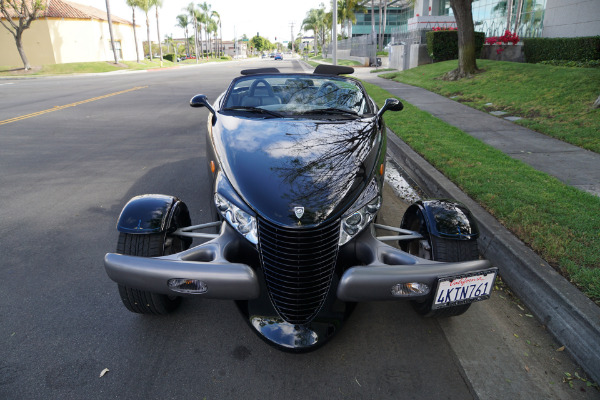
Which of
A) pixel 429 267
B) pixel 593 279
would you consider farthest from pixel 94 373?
pixel 593 279

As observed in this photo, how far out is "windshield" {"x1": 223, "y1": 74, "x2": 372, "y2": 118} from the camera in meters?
3.69

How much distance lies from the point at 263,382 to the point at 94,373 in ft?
3.18

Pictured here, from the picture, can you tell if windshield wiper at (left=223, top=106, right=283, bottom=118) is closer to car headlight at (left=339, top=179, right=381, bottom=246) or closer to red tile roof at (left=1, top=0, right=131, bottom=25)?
car headlight at (left=339, top=179, right=381, bottom=246)

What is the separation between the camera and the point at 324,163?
2.66m

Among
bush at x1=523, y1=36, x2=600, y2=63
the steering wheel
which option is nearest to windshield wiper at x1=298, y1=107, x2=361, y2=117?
the steering wheel

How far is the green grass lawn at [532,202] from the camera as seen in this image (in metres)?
3.09

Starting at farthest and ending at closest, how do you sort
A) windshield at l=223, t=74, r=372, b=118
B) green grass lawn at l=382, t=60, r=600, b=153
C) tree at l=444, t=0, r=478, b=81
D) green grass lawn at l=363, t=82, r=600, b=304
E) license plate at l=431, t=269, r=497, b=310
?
tree at l=444, t=0, r=478, b=81 → green grass lawn at l=382, t=60, r=600, b=153 → windshield at l=223, t=74, r=372, b=118 → green grass lawn at l=363, t=82, r=600, b=304 → license plate at l=431, t=269, r=497, b=310

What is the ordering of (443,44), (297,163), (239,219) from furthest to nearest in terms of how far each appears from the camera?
(443,44) → (297,163) → (239,219)

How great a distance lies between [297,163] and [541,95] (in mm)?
9731

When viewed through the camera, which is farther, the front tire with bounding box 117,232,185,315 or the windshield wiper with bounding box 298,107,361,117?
the windshield wiper with bounding box 298,107,361,117

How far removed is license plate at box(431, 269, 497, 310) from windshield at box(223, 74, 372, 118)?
1.87 meters

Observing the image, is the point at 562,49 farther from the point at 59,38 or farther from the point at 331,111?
the point at 59,38

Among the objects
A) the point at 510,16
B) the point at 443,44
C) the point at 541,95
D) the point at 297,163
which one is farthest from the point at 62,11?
the point at 297,163

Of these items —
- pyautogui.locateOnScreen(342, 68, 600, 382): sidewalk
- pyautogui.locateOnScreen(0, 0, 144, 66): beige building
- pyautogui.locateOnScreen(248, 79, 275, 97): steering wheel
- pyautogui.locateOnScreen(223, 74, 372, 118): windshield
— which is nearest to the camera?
pyautogui.locateOnScreen(342, 68, 600, 382): sidewalk
